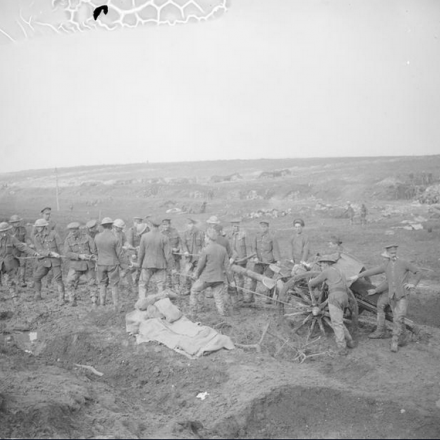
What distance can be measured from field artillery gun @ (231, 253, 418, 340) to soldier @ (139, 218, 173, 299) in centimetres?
218

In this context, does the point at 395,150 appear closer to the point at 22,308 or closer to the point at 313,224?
the point at 313,224

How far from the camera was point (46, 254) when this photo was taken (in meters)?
9.27

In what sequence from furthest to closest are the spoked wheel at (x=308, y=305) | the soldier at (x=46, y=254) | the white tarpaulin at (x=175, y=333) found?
the soldier at (x=46, y=254) → the spoked wheel at (x=308, y=305) → the white tarpaulin at (x=175, y=333)

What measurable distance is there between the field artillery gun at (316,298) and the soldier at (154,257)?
218cm

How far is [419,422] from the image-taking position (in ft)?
15.1

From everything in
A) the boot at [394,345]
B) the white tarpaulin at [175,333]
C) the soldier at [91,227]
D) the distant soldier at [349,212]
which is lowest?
the boot at [394,345]

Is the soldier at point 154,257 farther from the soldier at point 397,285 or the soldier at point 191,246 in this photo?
the soldier at point 397,285

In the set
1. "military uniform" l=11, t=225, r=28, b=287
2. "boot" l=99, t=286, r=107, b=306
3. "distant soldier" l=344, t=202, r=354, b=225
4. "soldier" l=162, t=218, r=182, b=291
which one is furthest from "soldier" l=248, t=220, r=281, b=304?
"distant soldier" l=344, t=202, r=354, b=225

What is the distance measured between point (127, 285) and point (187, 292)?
7.16ft

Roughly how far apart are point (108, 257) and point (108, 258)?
0.02m

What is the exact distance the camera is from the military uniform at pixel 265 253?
356 inches

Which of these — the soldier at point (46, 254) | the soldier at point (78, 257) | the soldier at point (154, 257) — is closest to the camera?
the soldier at point (154, 257)

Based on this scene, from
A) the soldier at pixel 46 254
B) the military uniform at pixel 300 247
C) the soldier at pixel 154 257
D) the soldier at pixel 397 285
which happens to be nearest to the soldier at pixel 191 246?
the soldier at pixel 154 257

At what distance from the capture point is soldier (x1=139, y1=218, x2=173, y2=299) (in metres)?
Answer: 8.41
